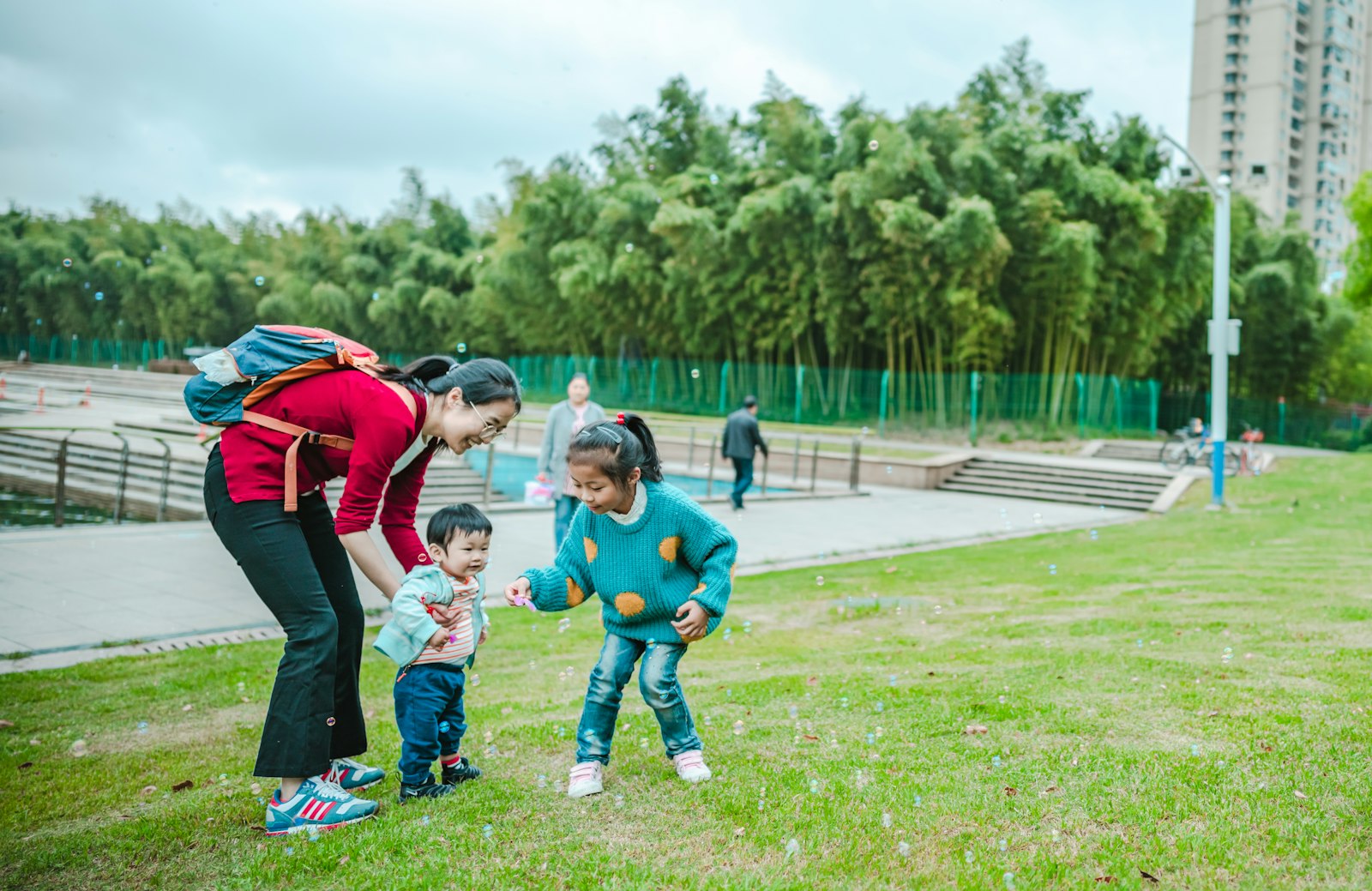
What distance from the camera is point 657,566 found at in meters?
3.13

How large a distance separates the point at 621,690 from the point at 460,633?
0.51 meters

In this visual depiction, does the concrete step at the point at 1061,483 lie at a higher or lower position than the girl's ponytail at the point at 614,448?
lower

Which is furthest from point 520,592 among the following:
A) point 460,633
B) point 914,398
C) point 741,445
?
point 914,398

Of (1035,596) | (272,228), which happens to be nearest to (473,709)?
(1035,596)

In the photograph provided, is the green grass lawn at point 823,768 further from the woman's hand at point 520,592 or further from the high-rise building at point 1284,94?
the high-rise building at point 1284,94

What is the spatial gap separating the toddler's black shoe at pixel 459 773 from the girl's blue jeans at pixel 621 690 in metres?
0.39

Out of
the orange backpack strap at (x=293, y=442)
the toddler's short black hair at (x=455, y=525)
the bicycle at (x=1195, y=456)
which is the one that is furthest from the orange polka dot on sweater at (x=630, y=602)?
the bicycle at (x=1195, y=456)

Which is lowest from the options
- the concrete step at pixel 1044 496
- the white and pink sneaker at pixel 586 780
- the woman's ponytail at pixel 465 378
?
the concrete step at pixel 1044 496

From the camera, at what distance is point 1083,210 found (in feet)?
78.8

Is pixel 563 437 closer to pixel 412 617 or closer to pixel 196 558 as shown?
pixel 196 558

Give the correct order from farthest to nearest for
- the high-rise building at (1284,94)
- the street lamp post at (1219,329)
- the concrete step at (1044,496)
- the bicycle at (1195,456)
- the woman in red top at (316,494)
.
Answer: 1. the high-rise building at (1284,94)
2. the bicycle at (1195,456)
3. the concrete step at (1044,496)
4. the street lamp post at (1219,329)
5. the woman in red top at (316,494)

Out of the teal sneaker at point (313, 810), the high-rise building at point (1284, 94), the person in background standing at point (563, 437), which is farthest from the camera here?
the high-rise building at point (1284, 94)

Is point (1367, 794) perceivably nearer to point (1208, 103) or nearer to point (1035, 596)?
point (1035, 596)

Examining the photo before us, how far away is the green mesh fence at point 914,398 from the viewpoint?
24.8 meters
